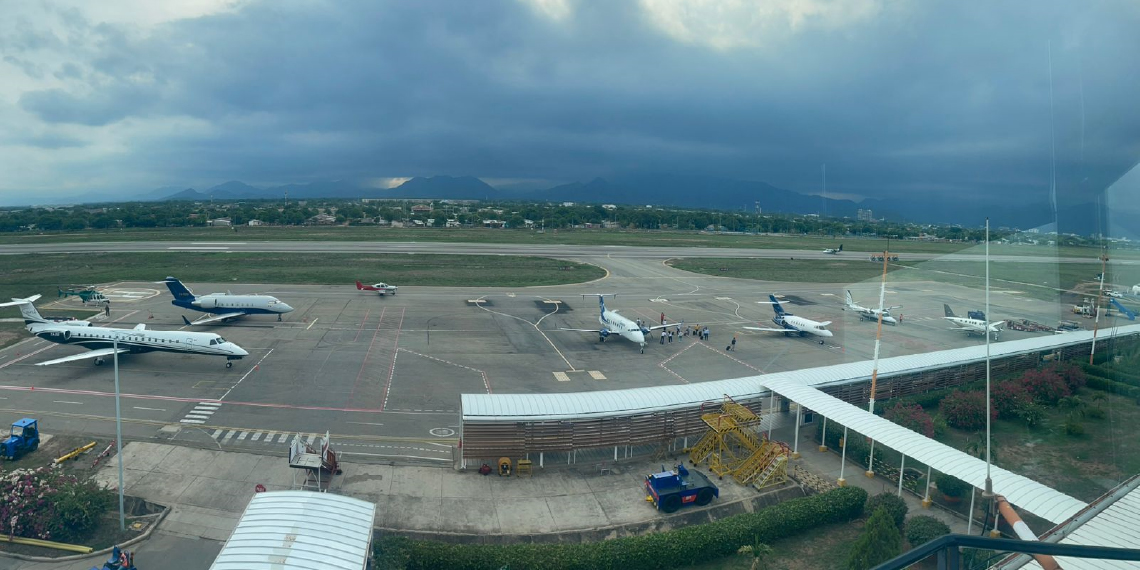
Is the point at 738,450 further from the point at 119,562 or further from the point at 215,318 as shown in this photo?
the point at 215,318

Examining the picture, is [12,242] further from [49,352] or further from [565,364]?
[565,364]

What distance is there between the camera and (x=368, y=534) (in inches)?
789

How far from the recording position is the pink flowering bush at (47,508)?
24.3 m

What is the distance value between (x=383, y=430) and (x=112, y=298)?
59.5 metres

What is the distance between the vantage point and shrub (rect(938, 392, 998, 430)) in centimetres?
3628

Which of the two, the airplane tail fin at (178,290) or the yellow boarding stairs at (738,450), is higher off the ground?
the airplane tail fin at (178,290)

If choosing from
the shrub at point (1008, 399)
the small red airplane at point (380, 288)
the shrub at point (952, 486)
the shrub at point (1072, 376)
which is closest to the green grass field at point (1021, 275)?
the shrub at point (1072, 376)

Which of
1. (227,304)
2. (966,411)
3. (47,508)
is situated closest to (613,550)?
(47,508)

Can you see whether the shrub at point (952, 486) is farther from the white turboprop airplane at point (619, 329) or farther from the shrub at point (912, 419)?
the white turboprop airplane at point (619, 329)

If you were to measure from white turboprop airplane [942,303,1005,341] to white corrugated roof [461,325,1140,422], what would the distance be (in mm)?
16363

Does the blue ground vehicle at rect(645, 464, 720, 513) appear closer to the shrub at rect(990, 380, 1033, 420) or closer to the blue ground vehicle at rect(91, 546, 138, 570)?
the blue ground vehicle at rect(91, 546, 138, 570)

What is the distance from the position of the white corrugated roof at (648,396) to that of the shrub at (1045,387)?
4523mm

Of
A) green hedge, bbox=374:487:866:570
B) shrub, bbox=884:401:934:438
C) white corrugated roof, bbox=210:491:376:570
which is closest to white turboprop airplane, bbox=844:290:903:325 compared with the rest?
shrub, bbox=884:401:934:438

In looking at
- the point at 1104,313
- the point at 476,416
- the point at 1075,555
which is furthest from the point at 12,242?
the point at 1104,313
